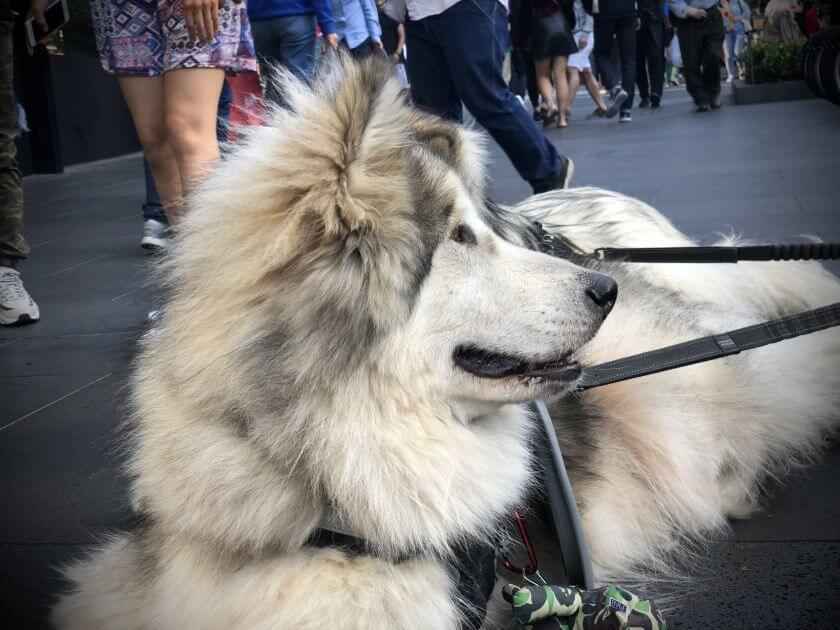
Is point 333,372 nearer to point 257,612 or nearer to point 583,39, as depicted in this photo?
point 257,612

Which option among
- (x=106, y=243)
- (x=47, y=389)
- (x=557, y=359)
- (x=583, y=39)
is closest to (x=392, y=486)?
(x=557, y=359)

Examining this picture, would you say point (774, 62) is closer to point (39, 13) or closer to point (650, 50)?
point (650, 50)

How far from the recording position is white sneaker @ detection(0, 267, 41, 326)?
5.75 meters

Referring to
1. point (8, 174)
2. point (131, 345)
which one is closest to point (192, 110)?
point (131, 345)

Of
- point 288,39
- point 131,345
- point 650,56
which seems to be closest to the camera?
point 131,345

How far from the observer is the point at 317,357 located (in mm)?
2104

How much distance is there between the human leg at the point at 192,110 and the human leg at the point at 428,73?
2.10 meters

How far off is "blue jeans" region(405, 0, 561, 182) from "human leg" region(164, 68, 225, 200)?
5.80 ft

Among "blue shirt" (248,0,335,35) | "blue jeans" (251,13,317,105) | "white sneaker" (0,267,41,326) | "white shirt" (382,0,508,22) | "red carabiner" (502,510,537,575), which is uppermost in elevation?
"white shirt" (382,0,508,22)

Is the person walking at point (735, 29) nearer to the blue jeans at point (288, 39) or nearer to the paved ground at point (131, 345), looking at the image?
the paved ground at point (131, 345)

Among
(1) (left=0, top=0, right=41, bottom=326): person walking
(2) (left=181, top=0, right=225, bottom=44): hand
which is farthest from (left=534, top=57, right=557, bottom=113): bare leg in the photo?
(2) (left=181, top=0, right=225, bottom=44): hand

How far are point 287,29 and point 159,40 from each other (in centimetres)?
238

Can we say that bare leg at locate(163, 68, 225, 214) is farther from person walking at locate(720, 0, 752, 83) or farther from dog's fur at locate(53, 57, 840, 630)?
person walking at locate(720, 0, 752, 83)

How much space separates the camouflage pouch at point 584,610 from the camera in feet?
7.14
